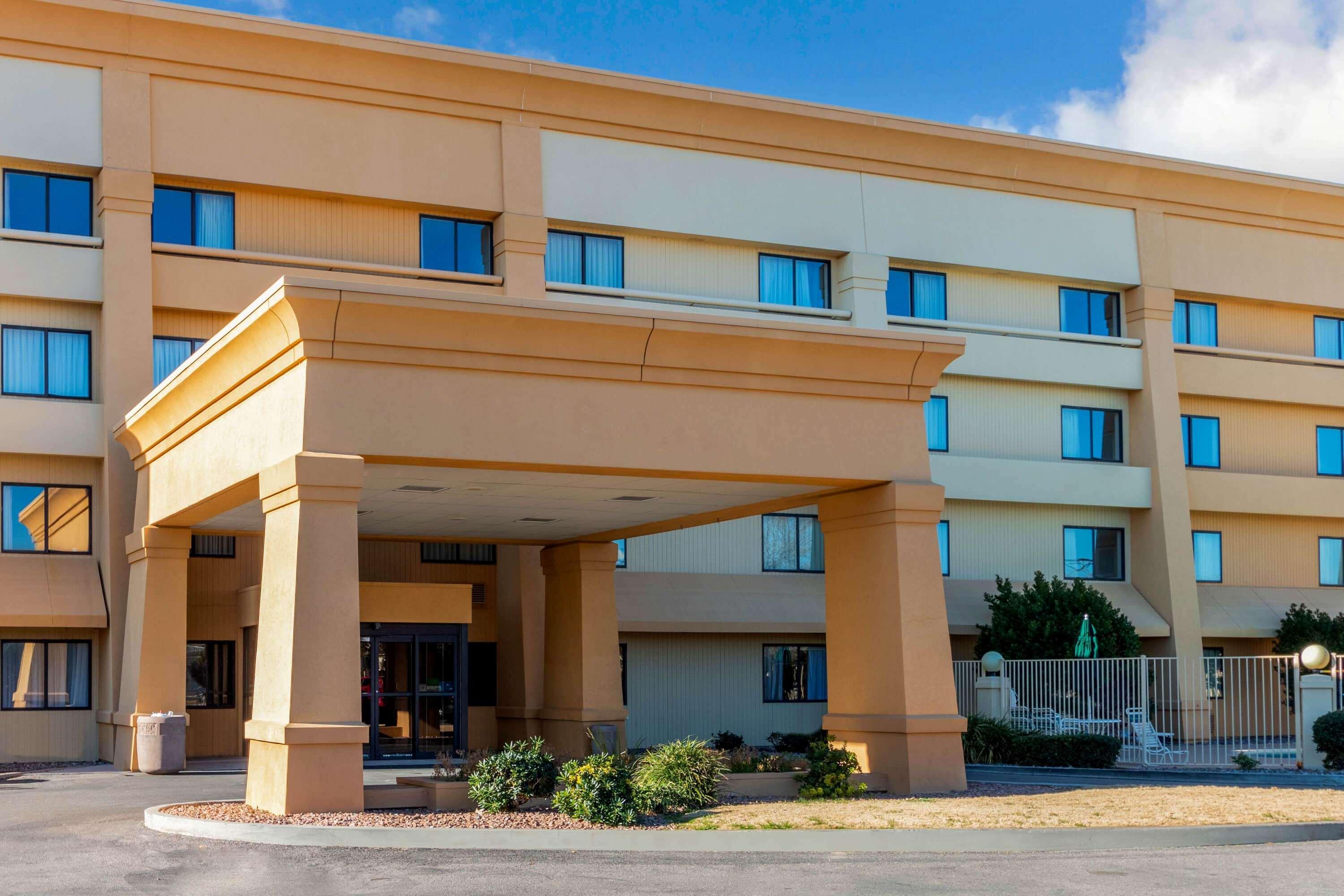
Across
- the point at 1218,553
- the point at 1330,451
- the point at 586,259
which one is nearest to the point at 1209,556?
the point at 1218,553

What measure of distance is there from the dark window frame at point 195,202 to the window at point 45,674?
860cm

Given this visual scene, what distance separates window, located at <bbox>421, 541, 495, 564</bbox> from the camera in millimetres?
33062

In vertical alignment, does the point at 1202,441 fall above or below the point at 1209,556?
above

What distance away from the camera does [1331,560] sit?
43156mm

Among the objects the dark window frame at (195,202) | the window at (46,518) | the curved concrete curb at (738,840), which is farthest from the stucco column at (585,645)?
the curved concrete curb at (738,840)

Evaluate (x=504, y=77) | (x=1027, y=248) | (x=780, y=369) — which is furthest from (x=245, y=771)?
(x=1027, y=248)

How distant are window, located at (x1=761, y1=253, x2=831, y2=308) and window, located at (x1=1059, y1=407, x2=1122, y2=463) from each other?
7691 millimetres

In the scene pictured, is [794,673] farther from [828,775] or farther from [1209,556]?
[828,775]

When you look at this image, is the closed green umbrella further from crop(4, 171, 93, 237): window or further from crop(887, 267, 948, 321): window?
crop(4, 171, 93, 237): window

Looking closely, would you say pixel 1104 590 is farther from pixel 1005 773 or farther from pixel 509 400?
pixel 509 400

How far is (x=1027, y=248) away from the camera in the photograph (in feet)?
131

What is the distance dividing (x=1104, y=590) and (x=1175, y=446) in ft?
14.3

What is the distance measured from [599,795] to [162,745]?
12.4m

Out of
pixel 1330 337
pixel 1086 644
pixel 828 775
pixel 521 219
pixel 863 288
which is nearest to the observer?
pixel 828 775
